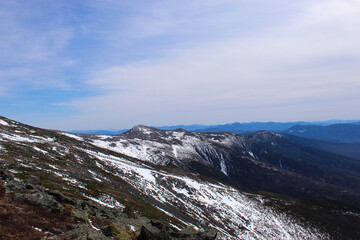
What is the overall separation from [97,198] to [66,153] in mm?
41012

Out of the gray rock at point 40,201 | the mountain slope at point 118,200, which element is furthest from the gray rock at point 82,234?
the gray rock at point 40,201

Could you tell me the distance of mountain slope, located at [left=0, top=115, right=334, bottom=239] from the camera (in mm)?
18406

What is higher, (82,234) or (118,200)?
(82,234)

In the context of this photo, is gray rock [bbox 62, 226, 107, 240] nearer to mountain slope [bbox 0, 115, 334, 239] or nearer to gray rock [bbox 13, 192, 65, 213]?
mountain slope [bbox 0, 115, 334, 239]

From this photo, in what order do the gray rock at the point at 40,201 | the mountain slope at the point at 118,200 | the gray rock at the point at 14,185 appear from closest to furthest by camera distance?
the gray rock at the point at 40,201, the mountain slope at the point at 118,200, the gray rock at the point at 14,185

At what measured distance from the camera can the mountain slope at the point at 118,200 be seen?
725 inches

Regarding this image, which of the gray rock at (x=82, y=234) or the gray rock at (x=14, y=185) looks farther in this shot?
the gray rock at (x=14, y=185)

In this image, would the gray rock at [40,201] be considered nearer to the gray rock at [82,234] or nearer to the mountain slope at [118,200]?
the mountain slope at [118,200]

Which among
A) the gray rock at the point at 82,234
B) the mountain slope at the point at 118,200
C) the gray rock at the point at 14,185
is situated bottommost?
the mountain slope at the point at 118,200

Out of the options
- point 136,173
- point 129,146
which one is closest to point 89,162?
point 136,173

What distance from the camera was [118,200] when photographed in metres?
35.3

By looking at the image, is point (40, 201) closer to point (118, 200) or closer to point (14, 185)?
point (14, 185)

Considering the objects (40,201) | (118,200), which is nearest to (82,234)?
(40,201)

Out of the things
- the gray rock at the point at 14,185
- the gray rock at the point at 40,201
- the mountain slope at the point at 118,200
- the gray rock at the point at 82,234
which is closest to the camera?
the gray rock at the point at 82,234
